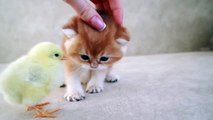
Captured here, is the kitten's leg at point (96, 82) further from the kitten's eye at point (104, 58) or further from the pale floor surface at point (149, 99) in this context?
the kitten's eye at point (104, 58)

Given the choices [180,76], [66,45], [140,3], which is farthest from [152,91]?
[140,3]

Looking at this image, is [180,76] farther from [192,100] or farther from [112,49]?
[112,49]

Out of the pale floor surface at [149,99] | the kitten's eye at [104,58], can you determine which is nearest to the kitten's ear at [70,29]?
the kitten's eye at [104,58]

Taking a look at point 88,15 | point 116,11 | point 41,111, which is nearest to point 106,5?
point 116,11

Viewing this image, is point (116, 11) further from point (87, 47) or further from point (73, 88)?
point (73, 88)

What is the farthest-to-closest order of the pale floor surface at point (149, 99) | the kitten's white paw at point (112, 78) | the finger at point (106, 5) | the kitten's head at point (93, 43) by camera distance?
the kitten's white paw at point (112, 78)
the finger at point (106, 5)
the kitten's head at point (93, 43)
the pale floor surface at point (149, 99)

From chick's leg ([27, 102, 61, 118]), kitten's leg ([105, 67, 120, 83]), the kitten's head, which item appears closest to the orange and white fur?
the kitten's head
